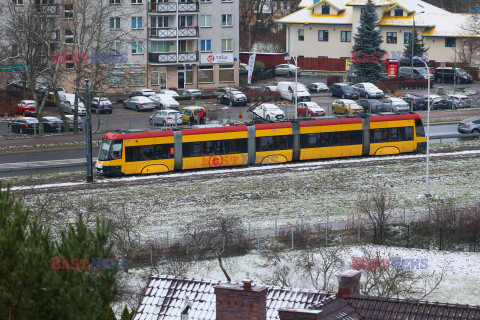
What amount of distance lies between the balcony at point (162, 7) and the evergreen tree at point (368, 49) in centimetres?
1840

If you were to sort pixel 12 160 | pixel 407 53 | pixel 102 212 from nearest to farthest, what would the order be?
pixel 102 212, pixel 12 160, pixel 407 53

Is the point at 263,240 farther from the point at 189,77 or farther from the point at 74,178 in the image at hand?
the point at 189,77

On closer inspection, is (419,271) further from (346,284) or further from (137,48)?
(137,48)

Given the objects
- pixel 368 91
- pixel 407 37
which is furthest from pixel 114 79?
pixel 407 37

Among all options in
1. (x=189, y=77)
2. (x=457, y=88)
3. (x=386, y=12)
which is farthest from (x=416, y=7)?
(x=189, y=77)

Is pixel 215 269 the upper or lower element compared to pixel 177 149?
lower

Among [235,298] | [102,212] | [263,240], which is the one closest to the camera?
[235,298]

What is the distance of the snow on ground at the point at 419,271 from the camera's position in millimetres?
33812

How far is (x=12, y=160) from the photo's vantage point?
181ft

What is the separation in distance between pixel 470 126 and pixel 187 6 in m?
31.7

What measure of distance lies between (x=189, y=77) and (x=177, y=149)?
36.6 m

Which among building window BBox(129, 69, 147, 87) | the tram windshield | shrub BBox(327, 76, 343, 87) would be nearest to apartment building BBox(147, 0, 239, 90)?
building window BBox(129, 69, 147, 87)

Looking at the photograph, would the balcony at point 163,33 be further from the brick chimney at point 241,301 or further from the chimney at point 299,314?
the chimney at point 299,314

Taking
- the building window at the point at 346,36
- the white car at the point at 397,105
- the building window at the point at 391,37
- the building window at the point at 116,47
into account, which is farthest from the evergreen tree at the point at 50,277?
the building window at the point at 346,36
